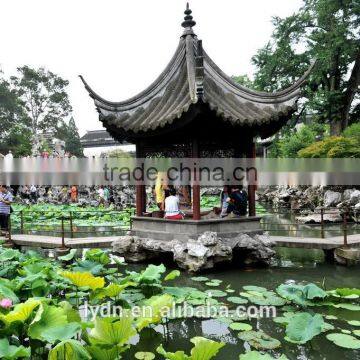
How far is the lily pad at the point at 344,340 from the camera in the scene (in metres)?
4.14

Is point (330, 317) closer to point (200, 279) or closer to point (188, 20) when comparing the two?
point (200, 279)

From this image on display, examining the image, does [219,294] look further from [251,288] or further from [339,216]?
[339,216]

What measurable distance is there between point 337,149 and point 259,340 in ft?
46.6

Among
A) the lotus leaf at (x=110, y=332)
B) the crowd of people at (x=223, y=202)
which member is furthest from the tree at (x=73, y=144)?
the lotus leaf at (x=110, y=332)

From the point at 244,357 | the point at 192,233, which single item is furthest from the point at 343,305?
the point at 192,233

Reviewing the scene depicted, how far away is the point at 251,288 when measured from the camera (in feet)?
21.2

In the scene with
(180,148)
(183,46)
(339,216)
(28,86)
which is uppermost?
(28,86)

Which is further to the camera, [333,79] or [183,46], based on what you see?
[333,79]

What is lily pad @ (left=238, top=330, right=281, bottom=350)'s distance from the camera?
168 inches

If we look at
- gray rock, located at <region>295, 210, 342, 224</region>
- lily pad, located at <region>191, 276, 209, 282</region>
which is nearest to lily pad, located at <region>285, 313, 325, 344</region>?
lily pad, located at <region>191, 276, 209, 282</region>

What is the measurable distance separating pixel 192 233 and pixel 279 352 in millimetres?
4233

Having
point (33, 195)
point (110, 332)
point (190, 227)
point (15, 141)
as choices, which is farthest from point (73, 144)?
point (110, 332)

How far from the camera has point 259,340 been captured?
441cm

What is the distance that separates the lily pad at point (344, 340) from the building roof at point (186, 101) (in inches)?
177
